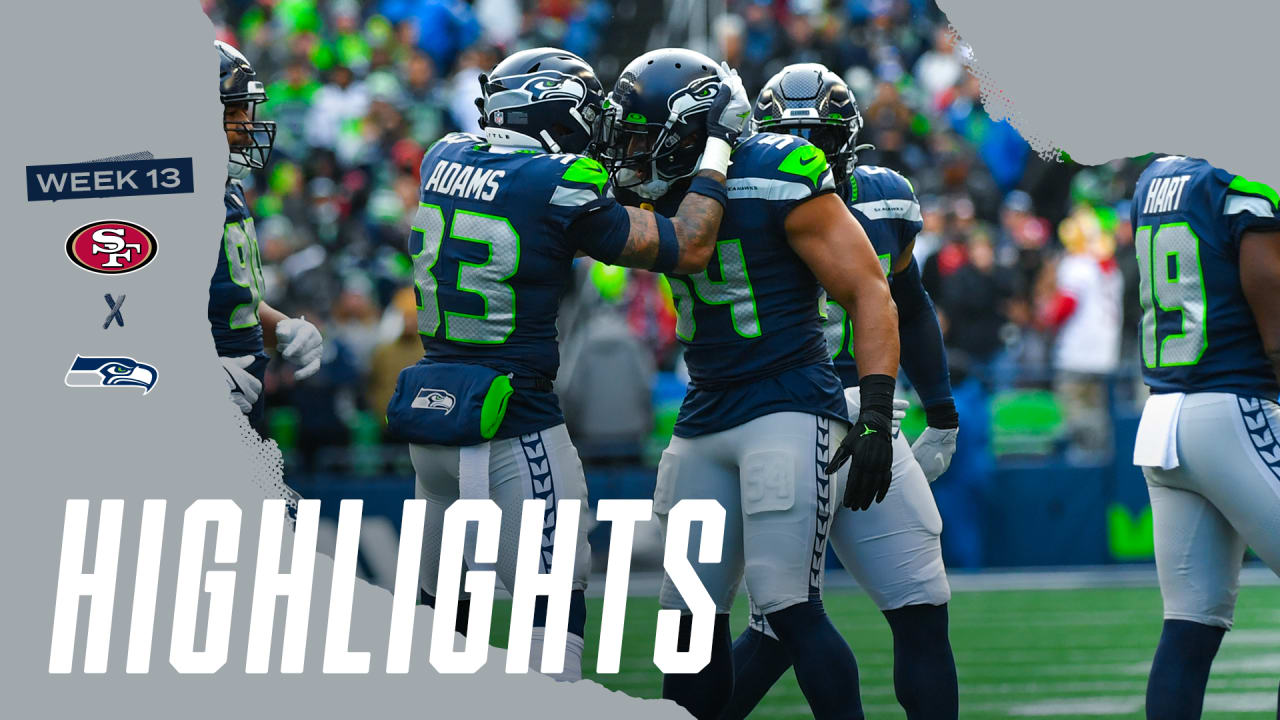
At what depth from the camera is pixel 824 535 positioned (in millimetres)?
4145

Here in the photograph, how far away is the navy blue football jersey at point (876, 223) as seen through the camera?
475 centimetres

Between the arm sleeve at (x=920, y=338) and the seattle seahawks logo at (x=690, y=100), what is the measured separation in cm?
101

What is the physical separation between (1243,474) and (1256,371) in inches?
11.9

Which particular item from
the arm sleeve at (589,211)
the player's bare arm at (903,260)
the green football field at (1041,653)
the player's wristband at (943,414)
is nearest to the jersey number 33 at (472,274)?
the arm sleeve at (589,211)

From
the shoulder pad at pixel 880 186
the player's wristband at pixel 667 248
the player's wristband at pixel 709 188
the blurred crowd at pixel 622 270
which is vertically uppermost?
the player's wristband at pixel 709 188

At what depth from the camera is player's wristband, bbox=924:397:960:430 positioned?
508 centimetres

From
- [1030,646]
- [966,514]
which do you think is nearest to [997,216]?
[966,514]

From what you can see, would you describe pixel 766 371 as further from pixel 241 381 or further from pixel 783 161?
pixel 241 381

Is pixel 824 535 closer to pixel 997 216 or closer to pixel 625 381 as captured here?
pixel 625 381

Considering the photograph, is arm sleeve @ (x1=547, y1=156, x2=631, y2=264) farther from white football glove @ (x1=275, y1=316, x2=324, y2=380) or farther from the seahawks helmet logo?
white football glove @ (x1=275, y1=316, x2=324, y2=380)

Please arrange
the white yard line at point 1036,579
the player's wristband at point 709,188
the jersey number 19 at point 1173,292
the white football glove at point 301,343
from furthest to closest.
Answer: the white yard line at point 1036,579
the white football glove at point 301,343
the jersey number 19 at point 1173,292
the player's wristband at point 709,188

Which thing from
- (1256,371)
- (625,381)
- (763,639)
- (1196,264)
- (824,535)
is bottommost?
(625,381)

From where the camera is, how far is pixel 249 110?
4.92 metres

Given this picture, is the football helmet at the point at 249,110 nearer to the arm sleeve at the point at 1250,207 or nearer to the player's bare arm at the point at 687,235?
the player's bare arm at the point at 687,235
